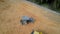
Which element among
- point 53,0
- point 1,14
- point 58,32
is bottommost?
point 58,32

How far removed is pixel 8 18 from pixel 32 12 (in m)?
0.41

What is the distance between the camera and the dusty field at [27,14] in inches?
70.2

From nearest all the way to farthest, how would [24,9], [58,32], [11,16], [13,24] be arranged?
[58,32], [13,24], [11,16], [24,9]

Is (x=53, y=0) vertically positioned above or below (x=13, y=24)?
above

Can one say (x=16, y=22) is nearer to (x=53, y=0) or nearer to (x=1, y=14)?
(x=1, y=14)

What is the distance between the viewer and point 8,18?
199cm

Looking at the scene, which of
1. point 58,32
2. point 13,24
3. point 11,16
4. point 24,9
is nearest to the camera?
point 58,32

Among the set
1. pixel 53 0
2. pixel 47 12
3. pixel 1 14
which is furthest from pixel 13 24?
pixel 53 0

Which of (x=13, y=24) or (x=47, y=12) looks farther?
(x=47, y=12)

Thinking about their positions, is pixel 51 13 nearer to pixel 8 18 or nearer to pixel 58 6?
pixel 58 6

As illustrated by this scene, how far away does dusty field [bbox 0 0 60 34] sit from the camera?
5.85 ft

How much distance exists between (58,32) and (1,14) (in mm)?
979

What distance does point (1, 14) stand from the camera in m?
2.09

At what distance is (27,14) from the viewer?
2057 millimetres
